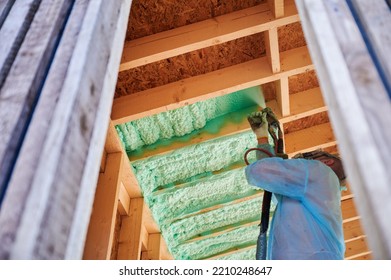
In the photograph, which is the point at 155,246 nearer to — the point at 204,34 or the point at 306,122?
the point at 306,122

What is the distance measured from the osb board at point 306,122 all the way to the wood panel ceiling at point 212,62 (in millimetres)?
11

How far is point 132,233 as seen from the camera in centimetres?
354

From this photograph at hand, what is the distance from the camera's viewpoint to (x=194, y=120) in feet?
11.6

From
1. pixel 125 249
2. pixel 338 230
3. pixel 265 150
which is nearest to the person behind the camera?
pixel 338 230

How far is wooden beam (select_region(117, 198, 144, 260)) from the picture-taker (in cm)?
340

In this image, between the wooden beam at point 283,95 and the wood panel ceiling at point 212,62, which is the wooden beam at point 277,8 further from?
the wooden beam at point 283,95

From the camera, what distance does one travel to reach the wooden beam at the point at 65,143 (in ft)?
2.27

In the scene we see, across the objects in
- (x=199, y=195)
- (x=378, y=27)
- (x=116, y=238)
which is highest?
(x=199, y=195)

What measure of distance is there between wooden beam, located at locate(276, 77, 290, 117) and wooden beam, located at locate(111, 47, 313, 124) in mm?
127

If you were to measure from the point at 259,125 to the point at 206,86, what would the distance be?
0.50 m

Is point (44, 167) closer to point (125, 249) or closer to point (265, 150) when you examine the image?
point (265, 150)

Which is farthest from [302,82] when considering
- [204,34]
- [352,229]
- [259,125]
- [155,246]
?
[352,229]

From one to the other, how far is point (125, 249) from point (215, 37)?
1874 mm
